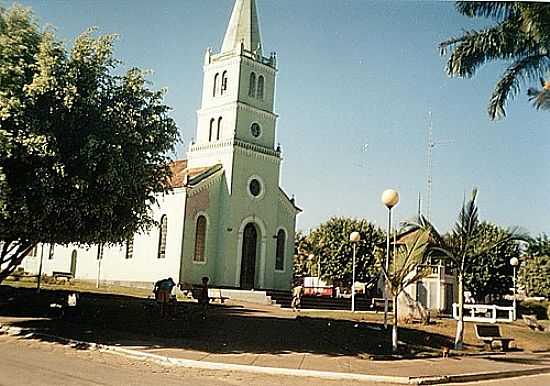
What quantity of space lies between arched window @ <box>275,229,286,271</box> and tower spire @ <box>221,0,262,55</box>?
17.9 ft

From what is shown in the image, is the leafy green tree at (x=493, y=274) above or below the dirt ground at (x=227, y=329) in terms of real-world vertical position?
above

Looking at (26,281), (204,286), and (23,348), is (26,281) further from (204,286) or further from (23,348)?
(23,348)

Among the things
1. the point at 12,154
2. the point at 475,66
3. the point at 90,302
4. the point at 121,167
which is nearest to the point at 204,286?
the point at 90,302

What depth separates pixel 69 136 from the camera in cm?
893

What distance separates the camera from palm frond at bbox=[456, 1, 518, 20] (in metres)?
9.98

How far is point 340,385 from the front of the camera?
6953mm

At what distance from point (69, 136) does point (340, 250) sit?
42.3ft

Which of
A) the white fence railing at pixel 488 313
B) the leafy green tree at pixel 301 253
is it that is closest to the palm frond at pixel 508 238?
the white fence railing at pixel 488 313

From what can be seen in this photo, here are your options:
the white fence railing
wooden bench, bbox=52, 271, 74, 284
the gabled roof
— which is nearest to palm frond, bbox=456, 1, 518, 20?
the white fence railing

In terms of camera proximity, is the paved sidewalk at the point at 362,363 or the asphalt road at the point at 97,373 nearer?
the asphalt road at the point at 97,373

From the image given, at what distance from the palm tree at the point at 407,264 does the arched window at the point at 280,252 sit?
766 cm

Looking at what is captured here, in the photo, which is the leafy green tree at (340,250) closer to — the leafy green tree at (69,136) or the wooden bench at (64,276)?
the wooden bench at (64,276)

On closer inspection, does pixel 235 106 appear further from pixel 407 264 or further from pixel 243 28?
pixel 407 264

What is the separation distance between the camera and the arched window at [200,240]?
44.3 feet
